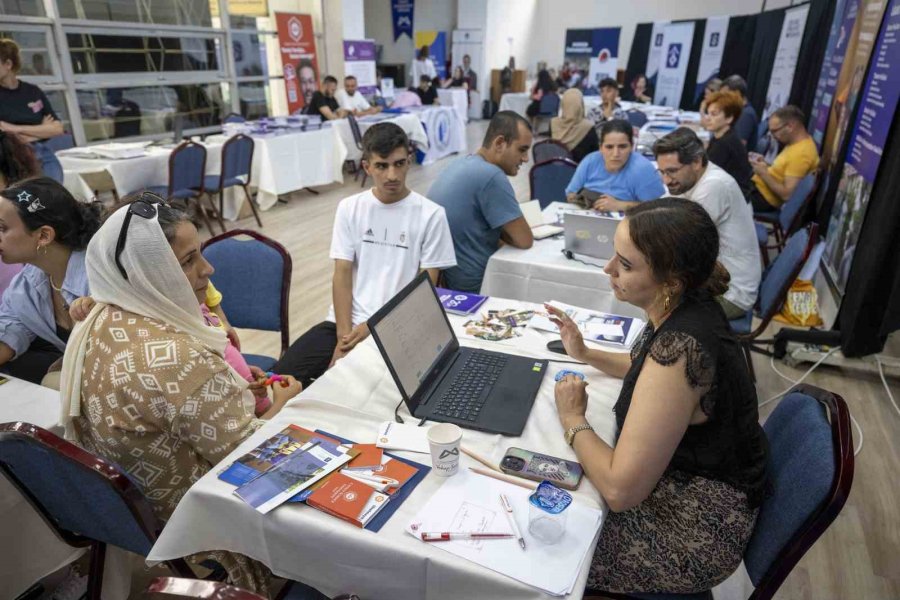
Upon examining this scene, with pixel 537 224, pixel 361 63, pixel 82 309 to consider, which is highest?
pixel 361 63

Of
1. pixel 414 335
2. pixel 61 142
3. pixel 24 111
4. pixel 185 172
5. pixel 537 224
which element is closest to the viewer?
pixel 414 335

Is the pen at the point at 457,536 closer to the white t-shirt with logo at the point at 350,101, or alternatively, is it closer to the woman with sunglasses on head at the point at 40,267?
the woman with sunglasses on head at the point at 40,267

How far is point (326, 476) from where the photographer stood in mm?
1085

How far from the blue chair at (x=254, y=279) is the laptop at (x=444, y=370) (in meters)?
0.90

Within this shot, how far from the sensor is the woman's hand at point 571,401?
124cm

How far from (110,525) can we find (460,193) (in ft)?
5.89

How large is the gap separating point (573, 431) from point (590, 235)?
1.33m

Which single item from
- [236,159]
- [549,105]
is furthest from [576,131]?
[549,105]

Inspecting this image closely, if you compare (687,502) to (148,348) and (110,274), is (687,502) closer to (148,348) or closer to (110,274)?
(148,348)

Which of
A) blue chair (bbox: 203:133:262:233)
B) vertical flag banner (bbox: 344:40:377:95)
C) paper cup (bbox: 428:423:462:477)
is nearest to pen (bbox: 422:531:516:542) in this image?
paper cup (bbox: 428:423:462:477)

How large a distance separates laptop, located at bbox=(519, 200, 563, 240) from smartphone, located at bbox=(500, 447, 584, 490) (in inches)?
66.4

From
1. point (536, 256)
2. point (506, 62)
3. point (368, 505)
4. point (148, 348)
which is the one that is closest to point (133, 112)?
point (536, 256)

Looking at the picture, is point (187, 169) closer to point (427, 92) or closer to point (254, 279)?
point (254, 279)

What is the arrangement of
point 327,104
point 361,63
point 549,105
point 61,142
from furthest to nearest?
point 549,105
point 361,63
point 327,104
point 61,142
